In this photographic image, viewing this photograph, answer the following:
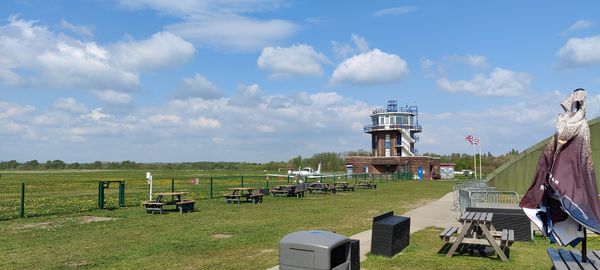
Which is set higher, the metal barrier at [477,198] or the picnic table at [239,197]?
the metal barrier at [477,198]

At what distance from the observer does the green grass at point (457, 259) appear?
8.47m

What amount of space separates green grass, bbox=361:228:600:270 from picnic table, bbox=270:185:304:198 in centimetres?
1698

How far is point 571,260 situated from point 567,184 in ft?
3.29

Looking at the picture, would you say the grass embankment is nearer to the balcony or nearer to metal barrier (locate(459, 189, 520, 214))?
metal barrier (locate(459, 189, 520, 214))

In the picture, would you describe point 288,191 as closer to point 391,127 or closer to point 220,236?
point 220,236

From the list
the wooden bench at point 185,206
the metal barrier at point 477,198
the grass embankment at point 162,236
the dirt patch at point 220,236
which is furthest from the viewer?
the wooden bench at point 185,206

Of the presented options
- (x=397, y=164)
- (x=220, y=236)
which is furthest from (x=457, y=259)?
(x=397, y=164)

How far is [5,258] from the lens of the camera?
9.23 meters

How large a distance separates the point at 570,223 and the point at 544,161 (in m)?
0.77

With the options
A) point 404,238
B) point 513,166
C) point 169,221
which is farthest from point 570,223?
point 513,166

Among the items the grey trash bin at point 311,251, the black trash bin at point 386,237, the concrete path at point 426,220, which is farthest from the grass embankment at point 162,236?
the grey trash bin at point 311,251

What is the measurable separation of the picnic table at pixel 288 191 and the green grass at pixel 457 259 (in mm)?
16984

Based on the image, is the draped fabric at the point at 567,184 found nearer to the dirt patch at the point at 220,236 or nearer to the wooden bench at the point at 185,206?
the dirt patch at the point at 220,236

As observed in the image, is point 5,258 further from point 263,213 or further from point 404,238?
point 263,213
